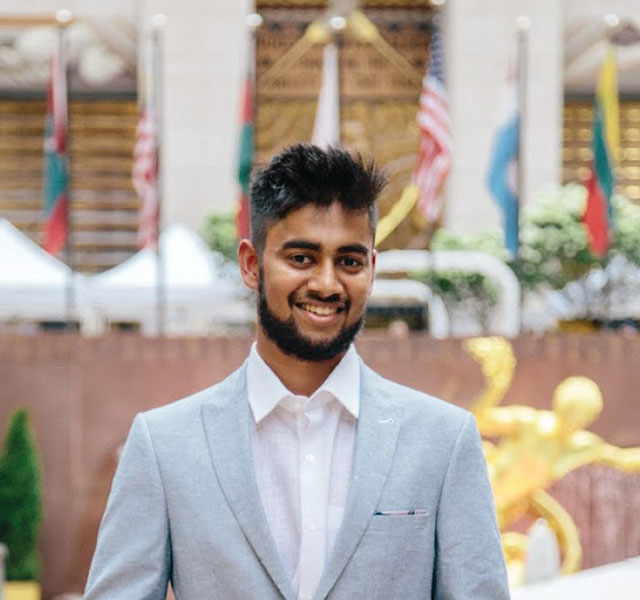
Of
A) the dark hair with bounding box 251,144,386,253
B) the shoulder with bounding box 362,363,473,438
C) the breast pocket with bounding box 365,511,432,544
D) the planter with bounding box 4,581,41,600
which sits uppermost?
the dark hair with bounding box 251,144,386,253

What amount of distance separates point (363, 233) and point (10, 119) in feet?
73.9

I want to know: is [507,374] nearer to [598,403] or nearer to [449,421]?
[598,403]

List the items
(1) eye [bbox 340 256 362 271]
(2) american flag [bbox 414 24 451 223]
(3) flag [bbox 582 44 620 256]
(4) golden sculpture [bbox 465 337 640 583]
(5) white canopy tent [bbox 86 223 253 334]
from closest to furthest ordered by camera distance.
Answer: (1) eye [bbox 340 256 362 271] → (4) golden sculpture [bbox 465 337 640 583] → (2) american flag [bbox 414 24 451 223] → (3) flag [bbox 582 44 620 256] → (5) white canopy tent [bbox 86 223 253 334]

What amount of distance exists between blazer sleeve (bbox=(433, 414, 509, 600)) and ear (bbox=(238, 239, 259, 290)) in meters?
0.45

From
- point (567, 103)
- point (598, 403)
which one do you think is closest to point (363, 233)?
point (598, 403)

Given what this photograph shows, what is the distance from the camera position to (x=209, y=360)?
11633 mm

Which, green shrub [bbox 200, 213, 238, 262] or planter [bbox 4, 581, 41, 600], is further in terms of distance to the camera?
green shrub [bbox 200, 213, 238, 262]

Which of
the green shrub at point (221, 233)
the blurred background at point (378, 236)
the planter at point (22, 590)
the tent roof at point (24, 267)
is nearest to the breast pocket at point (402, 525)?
the blurred background at point (378, 236)

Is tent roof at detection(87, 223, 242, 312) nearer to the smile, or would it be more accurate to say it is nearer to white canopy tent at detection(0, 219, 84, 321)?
white canopy tent at detection(0, 219, 84, 321)

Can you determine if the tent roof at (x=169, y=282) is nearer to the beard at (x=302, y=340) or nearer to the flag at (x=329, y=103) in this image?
the flag at (x=329, y=103)

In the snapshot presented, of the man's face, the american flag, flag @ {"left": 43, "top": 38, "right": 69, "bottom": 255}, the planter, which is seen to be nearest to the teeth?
the man's face

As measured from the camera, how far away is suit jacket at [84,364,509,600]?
2.00 m

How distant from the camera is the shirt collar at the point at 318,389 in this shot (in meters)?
2.10

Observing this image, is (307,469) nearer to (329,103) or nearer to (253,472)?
(253,472)
